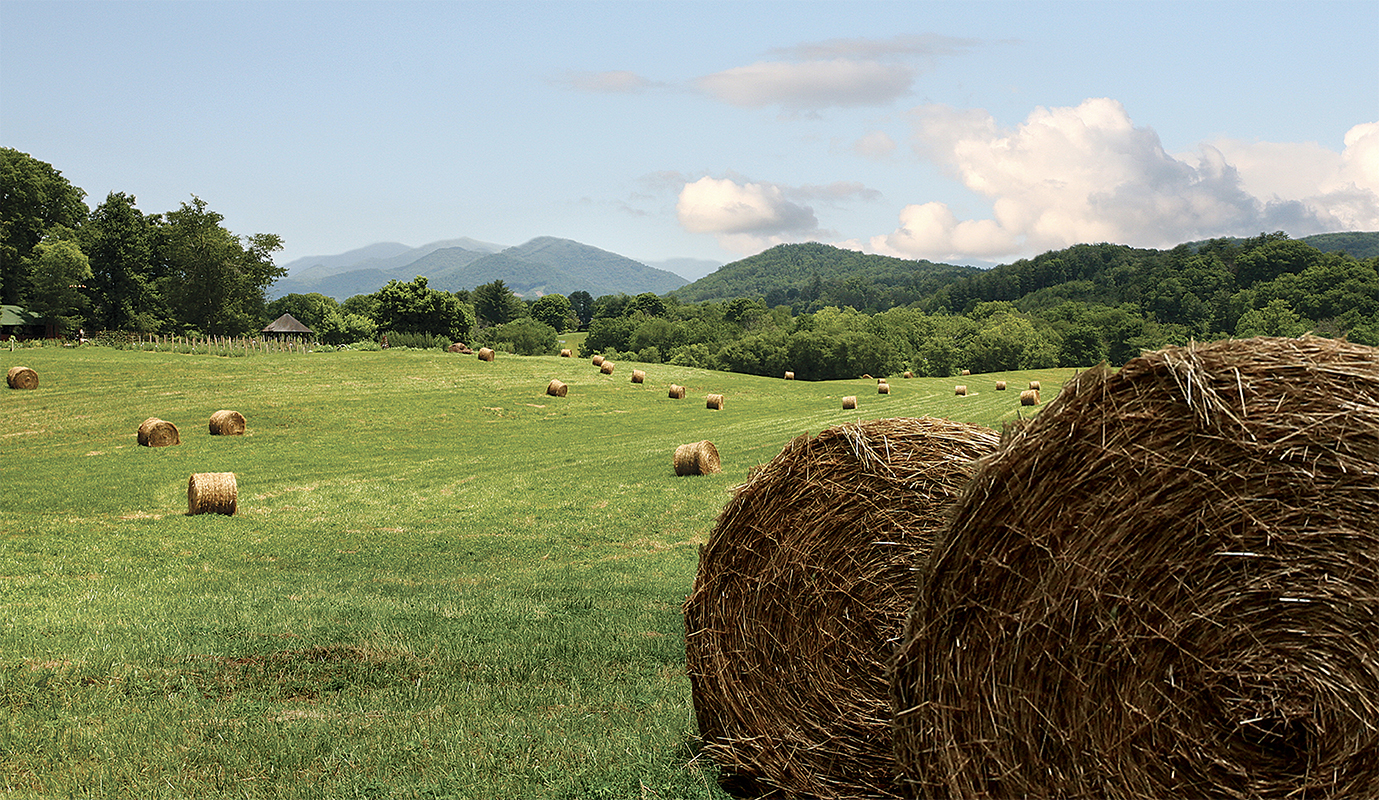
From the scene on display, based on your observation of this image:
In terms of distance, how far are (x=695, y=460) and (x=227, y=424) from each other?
18.9 meters

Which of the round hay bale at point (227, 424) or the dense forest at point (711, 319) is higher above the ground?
the dense forest at point (711, 319)

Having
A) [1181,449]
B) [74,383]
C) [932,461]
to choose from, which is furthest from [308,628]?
[74,383]

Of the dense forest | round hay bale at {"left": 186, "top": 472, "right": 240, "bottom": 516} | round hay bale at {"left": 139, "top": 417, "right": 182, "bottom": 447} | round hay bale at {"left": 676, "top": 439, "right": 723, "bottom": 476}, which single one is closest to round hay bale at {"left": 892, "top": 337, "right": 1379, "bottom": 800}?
round hay bale at {"left": 186, "top": 472, "right": 240, "bottom": 516}

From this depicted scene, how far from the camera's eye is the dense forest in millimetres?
90938

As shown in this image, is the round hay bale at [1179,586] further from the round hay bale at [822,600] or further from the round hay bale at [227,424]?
the round hay bale at [227,424]

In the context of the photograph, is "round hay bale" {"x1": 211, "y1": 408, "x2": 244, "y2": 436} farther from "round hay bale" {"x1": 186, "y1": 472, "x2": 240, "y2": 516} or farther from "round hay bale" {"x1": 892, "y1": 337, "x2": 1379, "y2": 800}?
"round hay bale" {"x1": 892, "y1": 337, "x2": 1379, "y2": 800}

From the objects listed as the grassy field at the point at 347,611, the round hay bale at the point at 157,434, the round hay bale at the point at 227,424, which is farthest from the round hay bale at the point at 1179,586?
the round hay bale at the point at 227,424

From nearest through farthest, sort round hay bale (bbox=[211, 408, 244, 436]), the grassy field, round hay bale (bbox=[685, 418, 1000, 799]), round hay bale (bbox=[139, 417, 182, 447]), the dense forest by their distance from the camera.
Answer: round hay bale (bbox=[685, 418, 1000, 799]) < the grassy field < round hay bale (bbox=[139, 417, 182, 447]) < round hay bale (bbox=[211, 408, 244, 436]) < the dense forest

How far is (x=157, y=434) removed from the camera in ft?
96.1

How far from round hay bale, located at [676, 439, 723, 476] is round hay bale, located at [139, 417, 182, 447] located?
18.1 meters

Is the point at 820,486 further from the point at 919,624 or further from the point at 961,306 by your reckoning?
the point at 961,306

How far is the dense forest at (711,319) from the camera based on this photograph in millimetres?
90938

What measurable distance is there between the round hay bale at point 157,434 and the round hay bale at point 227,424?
2.04m

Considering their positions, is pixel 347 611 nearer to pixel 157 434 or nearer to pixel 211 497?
pixel 211 497
